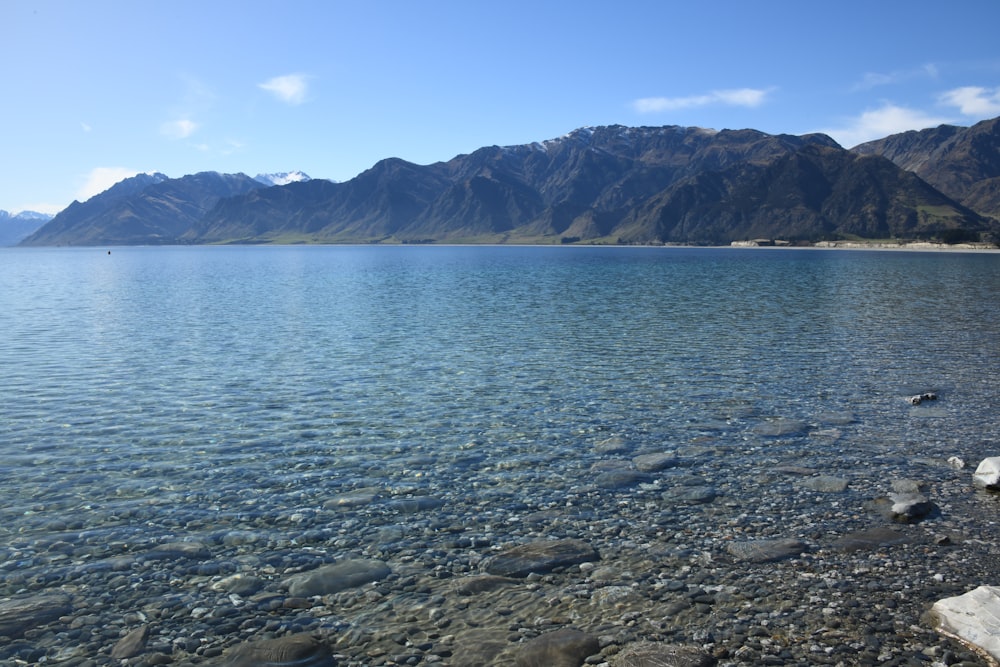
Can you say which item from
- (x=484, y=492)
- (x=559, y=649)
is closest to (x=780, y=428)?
(x=484, y=492)

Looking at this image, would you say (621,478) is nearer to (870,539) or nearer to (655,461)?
(655,461)

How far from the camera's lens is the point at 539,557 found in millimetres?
15734

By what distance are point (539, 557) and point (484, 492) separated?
442 centimetres

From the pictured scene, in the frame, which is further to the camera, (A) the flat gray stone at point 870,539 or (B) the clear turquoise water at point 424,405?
(B) the clear turquoise water at point 424,405

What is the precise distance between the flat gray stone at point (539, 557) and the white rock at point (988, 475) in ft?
41.4

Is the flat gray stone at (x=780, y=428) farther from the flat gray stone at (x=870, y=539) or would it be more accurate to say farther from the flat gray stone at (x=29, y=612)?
the flat gray stone at (x=29, y=612)

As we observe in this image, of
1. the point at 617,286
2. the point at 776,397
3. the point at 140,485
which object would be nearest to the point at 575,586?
the point at 140,485

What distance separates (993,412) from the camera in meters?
28.8

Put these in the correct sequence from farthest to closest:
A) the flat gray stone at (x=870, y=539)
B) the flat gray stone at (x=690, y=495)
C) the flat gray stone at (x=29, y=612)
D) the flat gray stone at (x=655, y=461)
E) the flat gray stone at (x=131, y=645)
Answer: the flat gray stone at (x=655, y=461) < the flat gray stone at (x=690, y=495) < the flat gray stone at (x=870, y=539) < the flat gray stone at (x=29, y=612) < the flat gray stone at (x=131, y=645)

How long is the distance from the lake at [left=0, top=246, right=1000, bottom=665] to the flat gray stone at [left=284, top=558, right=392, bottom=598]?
22cm

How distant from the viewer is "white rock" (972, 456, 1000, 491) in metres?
19.4

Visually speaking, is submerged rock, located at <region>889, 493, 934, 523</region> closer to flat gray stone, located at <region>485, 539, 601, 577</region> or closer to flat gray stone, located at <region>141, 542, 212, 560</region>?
flat gray stone, located at <region>485, 539, 601, 577</region>

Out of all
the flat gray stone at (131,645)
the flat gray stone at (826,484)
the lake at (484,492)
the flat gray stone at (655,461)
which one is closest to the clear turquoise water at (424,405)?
the lake at (484,492)

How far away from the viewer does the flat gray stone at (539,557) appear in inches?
599
